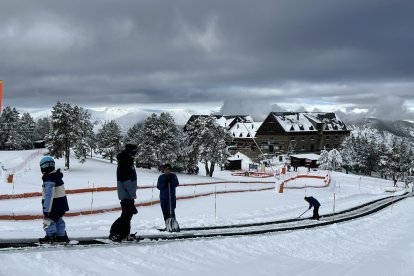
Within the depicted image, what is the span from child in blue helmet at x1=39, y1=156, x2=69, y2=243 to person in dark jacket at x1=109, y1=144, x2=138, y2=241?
130cm

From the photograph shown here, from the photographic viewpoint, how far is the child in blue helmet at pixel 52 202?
27.3 feet

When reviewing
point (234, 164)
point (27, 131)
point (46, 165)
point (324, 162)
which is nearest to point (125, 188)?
point (46, 165)

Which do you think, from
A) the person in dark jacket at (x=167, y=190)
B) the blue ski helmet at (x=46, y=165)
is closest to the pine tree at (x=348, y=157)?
the person in dark jacket at (x=167, y=190)

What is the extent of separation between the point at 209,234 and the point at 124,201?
3495mm

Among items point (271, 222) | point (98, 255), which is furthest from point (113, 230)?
point (271, 222)

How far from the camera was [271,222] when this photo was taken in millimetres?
17891

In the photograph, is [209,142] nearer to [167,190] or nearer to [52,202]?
[167,190]

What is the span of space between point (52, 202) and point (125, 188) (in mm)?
1703

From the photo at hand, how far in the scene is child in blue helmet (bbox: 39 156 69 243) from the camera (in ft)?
27.3

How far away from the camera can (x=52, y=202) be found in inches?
331

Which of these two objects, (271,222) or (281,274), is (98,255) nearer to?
(281,274)

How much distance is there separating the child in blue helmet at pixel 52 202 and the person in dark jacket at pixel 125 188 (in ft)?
4.25

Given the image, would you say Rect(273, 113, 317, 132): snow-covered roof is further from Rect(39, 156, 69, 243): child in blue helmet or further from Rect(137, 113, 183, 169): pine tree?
Rect(39, 156, 69, 243): child in blue helmet

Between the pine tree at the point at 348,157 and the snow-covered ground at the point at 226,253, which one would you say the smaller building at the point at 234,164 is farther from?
the snow-covered ground at the point at 226,253
